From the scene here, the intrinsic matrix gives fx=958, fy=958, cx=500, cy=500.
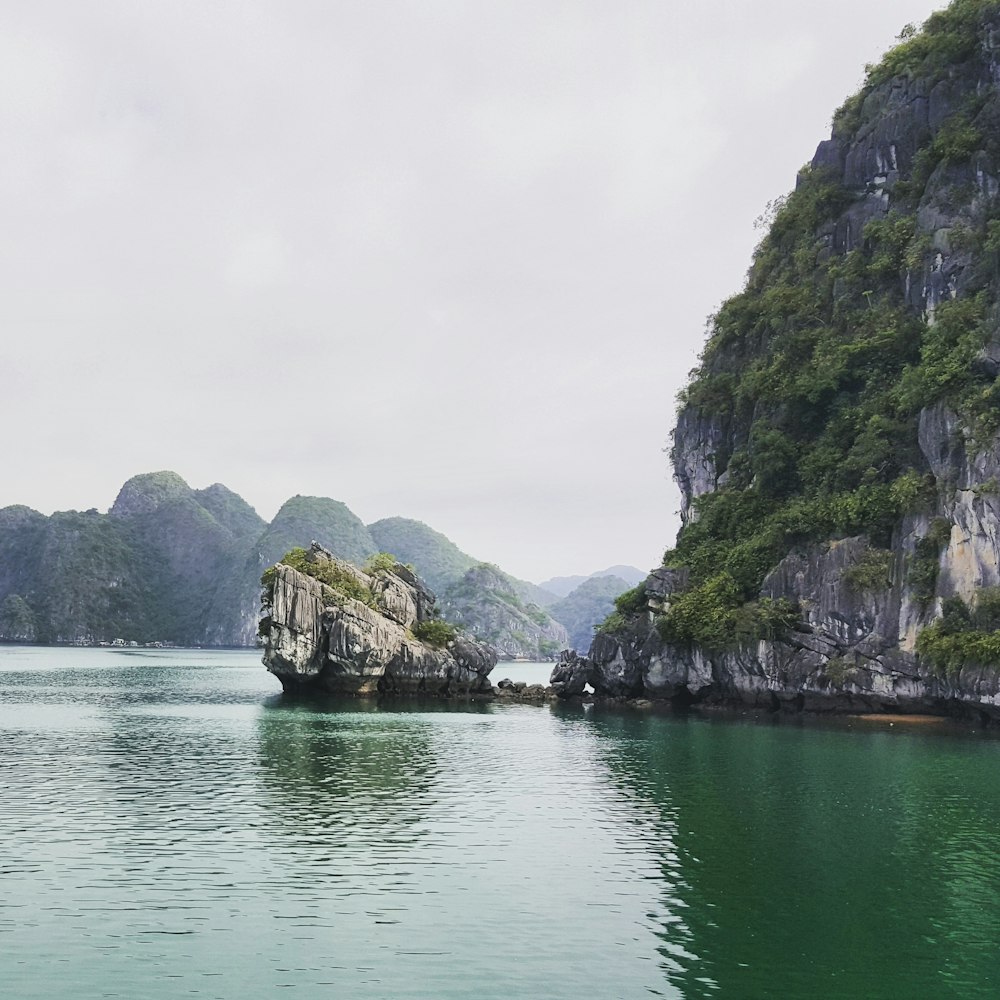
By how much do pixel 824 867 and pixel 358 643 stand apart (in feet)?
162

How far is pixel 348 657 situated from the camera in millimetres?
67500

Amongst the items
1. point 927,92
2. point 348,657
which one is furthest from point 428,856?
point 927,92

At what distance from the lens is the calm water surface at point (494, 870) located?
1462cm

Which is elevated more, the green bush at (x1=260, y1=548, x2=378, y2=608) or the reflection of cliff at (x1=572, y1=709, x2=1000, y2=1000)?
the green bush at (x1=260, y1=548, x2=378, y2=608)

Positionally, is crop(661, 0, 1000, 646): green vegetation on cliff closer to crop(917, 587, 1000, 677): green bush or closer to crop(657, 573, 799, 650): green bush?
crop(657, 573, 799, 650): green bush

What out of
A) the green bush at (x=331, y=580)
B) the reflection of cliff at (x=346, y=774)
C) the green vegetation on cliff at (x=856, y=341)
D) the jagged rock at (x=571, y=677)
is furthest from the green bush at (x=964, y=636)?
the green bush at (x=331, y=580)

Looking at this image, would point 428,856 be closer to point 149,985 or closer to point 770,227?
point 149,985

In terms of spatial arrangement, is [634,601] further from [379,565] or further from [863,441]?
[379,565]

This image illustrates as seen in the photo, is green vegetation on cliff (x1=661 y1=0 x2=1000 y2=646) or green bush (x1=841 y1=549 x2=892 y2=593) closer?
green bush (x1=841 y1=549 x2=892 y2=593)

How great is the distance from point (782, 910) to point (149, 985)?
11.0m

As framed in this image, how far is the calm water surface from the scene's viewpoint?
14.6 meters

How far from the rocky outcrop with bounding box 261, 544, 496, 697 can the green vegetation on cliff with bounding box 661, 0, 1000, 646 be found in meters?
19.7

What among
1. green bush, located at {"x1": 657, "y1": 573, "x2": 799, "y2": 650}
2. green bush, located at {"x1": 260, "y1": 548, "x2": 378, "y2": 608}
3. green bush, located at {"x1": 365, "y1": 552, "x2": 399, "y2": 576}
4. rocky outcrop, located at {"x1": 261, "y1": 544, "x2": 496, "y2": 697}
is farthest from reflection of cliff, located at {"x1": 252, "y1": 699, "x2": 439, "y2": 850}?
green bush, located at {"x1": 365, "y1": 552, "x2": 399, "y2": 576}

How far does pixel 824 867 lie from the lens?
68.7 ft
